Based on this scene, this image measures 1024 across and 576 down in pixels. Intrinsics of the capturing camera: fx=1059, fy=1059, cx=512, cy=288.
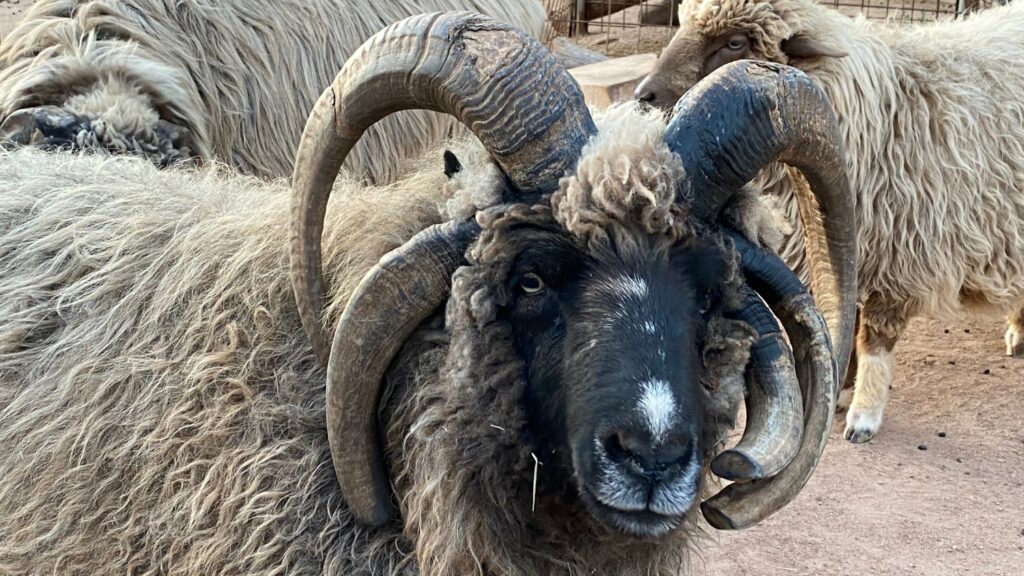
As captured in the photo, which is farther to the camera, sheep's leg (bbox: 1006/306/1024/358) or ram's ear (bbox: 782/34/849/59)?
sheep's leg (bbox: 1006/306/1024/358)

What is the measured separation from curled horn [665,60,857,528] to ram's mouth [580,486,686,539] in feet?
0.80

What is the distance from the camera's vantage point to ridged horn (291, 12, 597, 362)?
266cm

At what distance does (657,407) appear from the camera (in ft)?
8.27

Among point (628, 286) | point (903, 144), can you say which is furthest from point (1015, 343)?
point (628, 286)

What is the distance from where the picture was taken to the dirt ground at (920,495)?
5.25 meters

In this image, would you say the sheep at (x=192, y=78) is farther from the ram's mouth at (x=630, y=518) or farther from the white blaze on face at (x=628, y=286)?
the ram's mouth at (x=630, y=518)

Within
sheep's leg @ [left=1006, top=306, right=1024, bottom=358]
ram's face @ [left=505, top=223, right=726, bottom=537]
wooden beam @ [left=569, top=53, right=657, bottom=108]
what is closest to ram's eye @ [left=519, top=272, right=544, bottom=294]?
ram's face @ [left=505, top=223, right=726, bottom=537]

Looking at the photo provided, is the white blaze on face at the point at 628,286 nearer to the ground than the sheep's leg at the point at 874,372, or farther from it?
farther from it

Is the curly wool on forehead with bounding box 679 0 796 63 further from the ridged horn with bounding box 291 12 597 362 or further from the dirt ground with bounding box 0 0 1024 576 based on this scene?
the ridged horn with bounding box 291 12 597 362

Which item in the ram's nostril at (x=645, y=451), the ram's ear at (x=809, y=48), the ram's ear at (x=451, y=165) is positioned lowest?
the ram's ear at (x=809, y=48)

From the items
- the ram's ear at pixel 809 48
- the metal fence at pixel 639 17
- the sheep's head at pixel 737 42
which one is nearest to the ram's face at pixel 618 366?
the sheep's head at pixel 737 42

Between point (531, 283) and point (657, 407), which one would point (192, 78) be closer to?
point (531, 283)

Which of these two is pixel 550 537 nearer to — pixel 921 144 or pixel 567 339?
pixel 567 339

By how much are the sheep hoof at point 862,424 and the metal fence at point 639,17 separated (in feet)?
23.0
